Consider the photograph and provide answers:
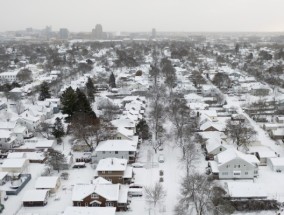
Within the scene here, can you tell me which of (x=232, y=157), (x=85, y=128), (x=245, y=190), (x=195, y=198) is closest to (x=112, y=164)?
(x=85, y=128)

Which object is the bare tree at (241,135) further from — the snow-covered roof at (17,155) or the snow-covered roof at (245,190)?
the snow-covered roof at (17,155)

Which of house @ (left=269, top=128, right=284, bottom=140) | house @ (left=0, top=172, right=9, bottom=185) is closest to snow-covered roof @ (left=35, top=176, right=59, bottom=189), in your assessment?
house @ (left=0, top=172, right=9, bottom=185)

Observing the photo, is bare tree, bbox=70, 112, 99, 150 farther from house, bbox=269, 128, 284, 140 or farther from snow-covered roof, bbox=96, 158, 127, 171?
house, bbox=269, 128, 284, 140

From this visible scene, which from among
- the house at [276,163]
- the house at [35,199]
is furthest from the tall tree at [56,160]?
the house at [276,163]

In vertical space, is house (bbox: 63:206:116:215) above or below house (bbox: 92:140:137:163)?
below

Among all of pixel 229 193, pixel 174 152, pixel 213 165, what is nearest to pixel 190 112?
pixel 174 152

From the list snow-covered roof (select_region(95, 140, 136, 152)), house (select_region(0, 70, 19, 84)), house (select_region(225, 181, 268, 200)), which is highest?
house (select_region(0, 70, 19, 84))
